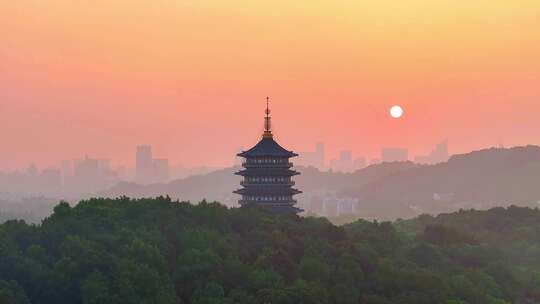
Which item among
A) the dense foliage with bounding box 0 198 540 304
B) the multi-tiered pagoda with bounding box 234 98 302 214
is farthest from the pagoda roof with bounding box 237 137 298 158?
the dense foliage with bounding box 0 198 540 304

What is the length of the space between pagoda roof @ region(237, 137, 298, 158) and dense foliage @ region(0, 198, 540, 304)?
4.09 m

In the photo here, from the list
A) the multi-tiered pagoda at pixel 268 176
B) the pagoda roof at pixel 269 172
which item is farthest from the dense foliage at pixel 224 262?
the pagoda roof at pixel 269 172

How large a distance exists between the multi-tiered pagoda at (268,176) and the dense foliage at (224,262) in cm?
212

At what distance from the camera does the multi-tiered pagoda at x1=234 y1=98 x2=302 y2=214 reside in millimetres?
54156

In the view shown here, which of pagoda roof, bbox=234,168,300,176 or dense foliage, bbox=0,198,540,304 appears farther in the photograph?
pagoda roof, bbox=234,168,300,176

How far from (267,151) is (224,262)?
49.2ft

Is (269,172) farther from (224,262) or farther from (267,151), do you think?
(224,262)

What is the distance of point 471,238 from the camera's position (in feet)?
216

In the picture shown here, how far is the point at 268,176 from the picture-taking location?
54.4 m

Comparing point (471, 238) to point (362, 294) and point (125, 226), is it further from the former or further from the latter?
point (125, 226)

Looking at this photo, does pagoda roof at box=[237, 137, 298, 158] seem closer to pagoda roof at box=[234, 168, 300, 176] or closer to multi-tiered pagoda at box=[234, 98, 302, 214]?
Result: multi-tiered pagoda at box=[234, 98, 302, 214]

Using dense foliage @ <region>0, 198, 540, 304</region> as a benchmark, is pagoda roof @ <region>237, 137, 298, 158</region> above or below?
above

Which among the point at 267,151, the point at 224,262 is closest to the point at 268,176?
the point at 267,151

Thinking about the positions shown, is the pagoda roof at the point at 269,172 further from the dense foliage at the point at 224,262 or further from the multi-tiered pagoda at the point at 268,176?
the dense foliage at the point at 224,262
